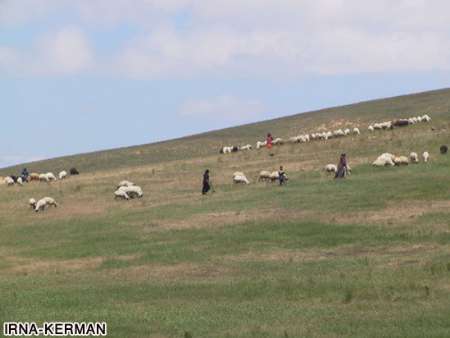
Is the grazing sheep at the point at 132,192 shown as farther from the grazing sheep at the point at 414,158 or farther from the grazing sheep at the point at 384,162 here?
the grazing sheep at the point at 414,158

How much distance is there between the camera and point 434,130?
67375mm

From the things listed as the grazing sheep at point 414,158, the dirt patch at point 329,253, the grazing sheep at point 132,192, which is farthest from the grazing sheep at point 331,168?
the dirt patch at point 329,253

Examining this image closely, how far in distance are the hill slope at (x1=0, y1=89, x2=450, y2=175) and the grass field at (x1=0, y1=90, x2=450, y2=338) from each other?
→ 103 feet

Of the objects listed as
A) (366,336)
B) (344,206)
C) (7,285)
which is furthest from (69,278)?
(344,206)

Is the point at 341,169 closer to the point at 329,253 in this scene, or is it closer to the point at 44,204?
the point at 44,204

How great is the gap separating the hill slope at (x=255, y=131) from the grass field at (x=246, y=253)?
103ft

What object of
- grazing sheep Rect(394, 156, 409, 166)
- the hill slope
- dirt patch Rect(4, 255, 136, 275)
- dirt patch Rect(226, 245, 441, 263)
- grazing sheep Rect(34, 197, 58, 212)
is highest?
the hill slope

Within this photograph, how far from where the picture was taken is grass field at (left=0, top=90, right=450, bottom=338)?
21172 millimetres

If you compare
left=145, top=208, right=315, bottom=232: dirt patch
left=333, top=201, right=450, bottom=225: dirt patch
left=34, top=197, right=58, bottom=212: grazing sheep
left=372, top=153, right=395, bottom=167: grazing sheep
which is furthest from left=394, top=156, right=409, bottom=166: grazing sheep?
left=34, top=197, right=58, bottom=212: grazing sheep

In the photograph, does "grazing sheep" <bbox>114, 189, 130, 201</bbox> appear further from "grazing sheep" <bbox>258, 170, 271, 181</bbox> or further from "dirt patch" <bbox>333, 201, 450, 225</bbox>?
"dirt patch" <bbox>333, 201, 450, 225</bbox>

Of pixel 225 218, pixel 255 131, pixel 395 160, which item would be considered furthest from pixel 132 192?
pixel 255 131

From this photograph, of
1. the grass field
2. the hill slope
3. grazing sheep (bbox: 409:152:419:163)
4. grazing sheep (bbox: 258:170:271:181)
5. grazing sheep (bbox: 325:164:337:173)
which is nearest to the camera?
the grass field

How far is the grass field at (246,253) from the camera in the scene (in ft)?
69.5

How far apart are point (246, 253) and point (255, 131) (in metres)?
79.2
